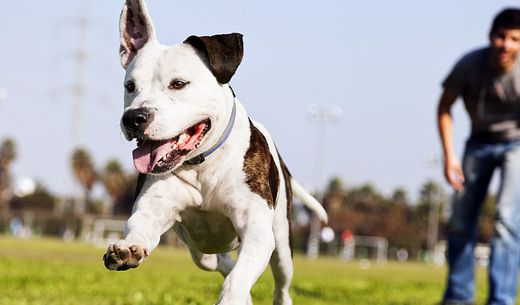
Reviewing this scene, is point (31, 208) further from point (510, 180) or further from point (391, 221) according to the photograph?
point (510, 180)

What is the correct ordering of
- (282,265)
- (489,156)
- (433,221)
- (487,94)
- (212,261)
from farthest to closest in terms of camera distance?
(433,221) < (489,156) < (487,94) < (212,261) < (282,265)

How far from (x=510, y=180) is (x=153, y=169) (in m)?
4.48

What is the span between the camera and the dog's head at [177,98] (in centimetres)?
469

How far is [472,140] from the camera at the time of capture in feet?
28.5

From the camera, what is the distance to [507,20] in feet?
26.3

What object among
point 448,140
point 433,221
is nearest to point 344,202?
point 433,221

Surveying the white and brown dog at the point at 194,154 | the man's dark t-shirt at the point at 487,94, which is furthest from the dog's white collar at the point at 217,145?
the man's dark t-shirt at the point at 487,94

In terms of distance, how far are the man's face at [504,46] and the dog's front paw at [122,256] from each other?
4.50 meters

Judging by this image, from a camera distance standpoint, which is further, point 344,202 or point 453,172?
point 344,202

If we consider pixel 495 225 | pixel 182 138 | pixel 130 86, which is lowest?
pixel 495 225

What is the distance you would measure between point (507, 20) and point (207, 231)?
386cm

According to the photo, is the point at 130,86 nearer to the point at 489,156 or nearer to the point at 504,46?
the point at 504,46

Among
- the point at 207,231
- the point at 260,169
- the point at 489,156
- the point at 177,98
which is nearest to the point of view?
the point at 177,98

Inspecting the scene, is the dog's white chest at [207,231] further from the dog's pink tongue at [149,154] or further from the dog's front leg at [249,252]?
the dog's pink tongue at [149,154]
